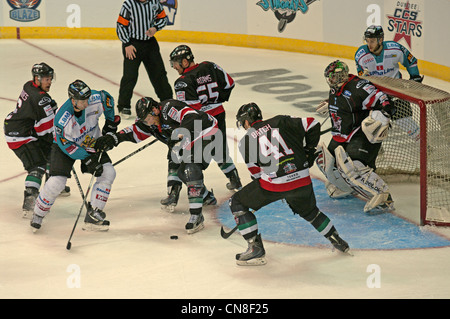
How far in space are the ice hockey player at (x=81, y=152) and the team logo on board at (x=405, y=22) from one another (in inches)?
189

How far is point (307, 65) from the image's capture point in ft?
35.4

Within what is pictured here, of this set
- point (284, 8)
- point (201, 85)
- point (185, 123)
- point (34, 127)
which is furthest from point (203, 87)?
point (284, 8)

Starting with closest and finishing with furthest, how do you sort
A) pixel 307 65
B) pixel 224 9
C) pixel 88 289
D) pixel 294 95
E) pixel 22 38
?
pixel 88 289, pixel 294 95, pixel 307 65, pixel 224 9, pixel 22 38

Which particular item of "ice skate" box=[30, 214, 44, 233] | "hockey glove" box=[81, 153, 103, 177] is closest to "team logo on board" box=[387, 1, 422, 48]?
"hockey glove" box=[81, 153, 103, 177]

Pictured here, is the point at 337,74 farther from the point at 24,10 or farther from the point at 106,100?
the point at 24,10

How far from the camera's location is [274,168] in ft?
17.4

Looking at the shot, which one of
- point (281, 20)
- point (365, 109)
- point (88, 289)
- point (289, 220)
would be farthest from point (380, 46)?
point (281, 20)

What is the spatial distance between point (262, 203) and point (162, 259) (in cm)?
77

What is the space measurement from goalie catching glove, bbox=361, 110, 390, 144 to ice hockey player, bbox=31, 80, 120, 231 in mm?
1818

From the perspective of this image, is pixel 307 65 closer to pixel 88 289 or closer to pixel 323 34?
pixel 323 34

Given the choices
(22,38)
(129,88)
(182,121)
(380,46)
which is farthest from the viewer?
(22,38)

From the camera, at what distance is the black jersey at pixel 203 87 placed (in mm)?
6508

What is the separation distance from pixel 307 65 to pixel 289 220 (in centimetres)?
484

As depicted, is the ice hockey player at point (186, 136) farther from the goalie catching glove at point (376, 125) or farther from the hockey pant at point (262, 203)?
the goalie catching glove at point (376, 125)
